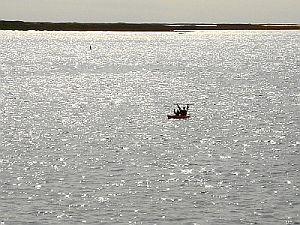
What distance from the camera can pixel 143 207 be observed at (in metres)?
51.8

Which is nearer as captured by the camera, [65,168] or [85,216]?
[85,216]

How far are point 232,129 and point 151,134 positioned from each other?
1110 cm

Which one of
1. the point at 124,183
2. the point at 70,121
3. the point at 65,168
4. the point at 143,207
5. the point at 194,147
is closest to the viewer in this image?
the point at 143,207

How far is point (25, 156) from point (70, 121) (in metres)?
28.7

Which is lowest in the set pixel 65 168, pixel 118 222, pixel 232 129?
pixel 118 222

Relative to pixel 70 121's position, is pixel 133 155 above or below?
below

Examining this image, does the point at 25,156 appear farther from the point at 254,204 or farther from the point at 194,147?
the point at 254,204

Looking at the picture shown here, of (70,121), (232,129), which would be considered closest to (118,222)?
(232,129)

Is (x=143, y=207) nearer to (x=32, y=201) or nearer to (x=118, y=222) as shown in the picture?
(x=118, y=222)

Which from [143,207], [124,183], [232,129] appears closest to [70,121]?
[232,129]

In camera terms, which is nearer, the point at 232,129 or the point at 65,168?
the point at 65,168

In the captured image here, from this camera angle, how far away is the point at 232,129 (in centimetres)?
9294

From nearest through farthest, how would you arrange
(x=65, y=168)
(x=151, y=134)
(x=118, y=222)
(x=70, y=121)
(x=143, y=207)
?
(x=118, y=222) → (x=143, y=207) → (x=65, y=168) → (x=151, y=134) → (x=70, y=121)

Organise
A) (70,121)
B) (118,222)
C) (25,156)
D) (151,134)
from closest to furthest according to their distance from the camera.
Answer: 1. (118,222)
2. (25,156)
3. (151,134)
4. (70,121)
